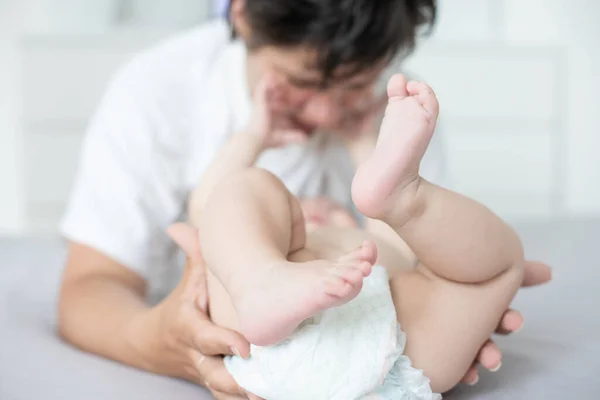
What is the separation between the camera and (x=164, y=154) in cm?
112

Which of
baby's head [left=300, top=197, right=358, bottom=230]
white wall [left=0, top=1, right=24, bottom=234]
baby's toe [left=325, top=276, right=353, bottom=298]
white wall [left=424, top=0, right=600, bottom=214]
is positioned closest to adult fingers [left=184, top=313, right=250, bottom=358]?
baby's toe [left=325, top=276, right=353, bottom=298]

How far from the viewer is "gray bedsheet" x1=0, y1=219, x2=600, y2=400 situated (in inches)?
25.9

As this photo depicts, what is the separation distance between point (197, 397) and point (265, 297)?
8.3 inches

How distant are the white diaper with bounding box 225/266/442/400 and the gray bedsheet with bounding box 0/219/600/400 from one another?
11 centimetres

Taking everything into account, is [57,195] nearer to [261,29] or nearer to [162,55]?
[162,55]

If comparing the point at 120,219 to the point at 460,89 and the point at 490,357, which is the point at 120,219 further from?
the point at 460,89

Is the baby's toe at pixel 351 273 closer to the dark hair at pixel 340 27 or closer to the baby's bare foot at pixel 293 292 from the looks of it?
the baby's bare foot at pixel 293 292

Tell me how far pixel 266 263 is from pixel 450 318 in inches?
7.1

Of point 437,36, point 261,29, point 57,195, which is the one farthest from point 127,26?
point 261,29

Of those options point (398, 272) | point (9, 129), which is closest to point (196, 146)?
point (398, 272)

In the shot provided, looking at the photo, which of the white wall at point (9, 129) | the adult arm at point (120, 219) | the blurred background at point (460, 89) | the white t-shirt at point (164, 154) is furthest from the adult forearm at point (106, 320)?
the white wall at point (9, 129)

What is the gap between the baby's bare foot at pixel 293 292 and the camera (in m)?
0.47

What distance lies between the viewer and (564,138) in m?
2.46

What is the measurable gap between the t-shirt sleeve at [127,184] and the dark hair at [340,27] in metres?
0.29
